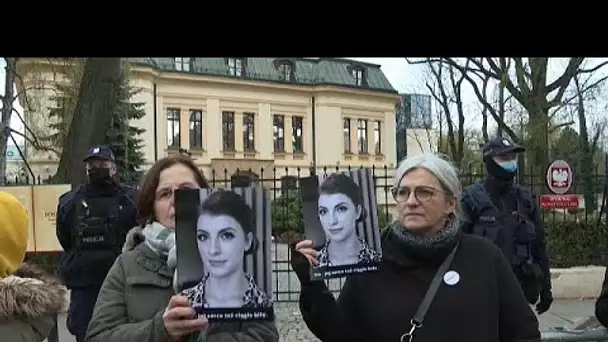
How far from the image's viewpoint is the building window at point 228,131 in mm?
53594

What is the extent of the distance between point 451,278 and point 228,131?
51.6 metres

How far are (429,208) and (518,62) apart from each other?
76.0 ft

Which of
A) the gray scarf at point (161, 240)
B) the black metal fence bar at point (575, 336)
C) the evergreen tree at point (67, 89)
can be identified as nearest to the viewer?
the gray scarf at point (161, 240)

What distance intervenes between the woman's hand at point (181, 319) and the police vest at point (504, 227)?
Answer: 3925mm

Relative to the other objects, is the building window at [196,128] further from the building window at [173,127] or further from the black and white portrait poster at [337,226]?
the black and white portrait poster at [337,226]

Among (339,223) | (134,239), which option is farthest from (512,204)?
(134,239)

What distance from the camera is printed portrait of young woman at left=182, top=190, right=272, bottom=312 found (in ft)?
7.59

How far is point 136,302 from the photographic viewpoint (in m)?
2.55

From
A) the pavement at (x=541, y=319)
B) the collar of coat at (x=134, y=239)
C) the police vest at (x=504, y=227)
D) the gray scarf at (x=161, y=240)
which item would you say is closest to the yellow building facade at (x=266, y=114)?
the pavement at (x=541, y=319)

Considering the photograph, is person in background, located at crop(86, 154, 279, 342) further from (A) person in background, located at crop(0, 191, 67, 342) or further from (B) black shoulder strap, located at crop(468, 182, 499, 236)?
(B) black shoulder strap, located at crop(468, 182, 499, 236)

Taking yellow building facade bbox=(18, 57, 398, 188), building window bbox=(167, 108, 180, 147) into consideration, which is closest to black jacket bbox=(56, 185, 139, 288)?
yellow building facade bbox=(18, 57, 398, 188)

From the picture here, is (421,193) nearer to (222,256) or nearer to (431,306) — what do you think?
(431,306)

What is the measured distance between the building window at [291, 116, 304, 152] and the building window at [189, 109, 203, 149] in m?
7.48
